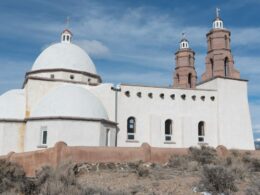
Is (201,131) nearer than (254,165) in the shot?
No

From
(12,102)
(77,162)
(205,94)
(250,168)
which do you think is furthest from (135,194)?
(205,94)

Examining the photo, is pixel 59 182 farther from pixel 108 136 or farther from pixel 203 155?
pixel 108 136

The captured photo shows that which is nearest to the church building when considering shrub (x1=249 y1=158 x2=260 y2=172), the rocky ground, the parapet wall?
the parapet wall

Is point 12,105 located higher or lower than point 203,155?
higher

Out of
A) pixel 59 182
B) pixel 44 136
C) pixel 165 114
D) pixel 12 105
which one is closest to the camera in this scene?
pixel 59 182

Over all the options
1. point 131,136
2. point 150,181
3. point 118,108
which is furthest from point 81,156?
point 131,136

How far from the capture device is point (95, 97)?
25828mm

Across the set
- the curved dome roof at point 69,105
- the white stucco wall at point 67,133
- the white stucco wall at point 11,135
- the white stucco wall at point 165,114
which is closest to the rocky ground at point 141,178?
the white stucco wall at point 67,133

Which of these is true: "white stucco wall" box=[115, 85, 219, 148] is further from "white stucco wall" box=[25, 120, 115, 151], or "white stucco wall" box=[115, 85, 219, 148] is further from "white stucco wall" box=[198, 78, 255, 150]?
"white stucco wall" box=[25, 120, 115, 151]

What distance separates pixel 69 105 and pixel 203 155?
8.88 m

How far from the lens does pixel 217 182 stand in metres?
13.2

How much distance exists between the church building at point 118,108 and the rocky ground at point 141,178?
5.51 m

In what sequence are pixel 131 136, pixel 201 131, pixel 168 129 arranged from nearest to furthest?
pixel 131 136 < pixel 168 129 < pixel 201 131

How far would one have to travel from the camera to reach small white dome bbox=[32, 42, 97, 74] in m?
28.5
